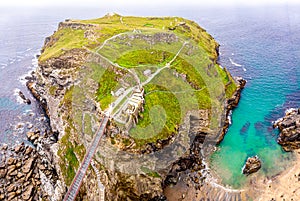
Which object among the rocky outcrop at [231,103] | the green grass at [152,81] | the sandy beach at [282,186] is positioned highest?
the green grass at [152,81]

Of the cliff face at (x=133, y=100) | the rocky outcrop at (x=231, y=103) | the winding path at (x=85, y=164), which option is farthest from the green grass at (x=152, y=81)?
the winding path at (x=85, y=164)

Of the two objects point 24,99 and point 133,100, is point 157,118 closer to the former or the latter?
point 133,100

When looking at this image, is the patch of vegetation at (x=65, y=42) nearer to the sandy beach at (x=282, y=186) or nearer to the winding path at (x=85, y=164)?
the winding path at (x=85, y=164)

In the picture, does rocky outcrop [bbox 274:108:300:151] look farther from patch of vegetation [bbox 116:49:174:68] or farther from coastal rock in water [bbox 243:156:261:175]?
patch of vegetation [bbox 116:49:174:68]

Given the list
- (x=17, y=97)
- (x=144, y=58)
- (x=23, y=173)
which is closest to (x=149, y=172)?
(x=23, y=173)

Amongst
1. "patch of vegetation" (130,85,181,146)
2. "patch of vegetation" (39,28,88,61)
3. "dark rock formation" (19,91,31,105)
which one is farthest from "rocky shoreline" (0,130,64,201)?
"patch of vegetation" (39,28,88,61)

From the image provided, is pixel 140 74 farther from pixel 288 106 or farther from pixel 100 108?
pixel 288 106

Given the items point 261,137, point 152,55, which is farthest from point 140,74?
point 261,137
